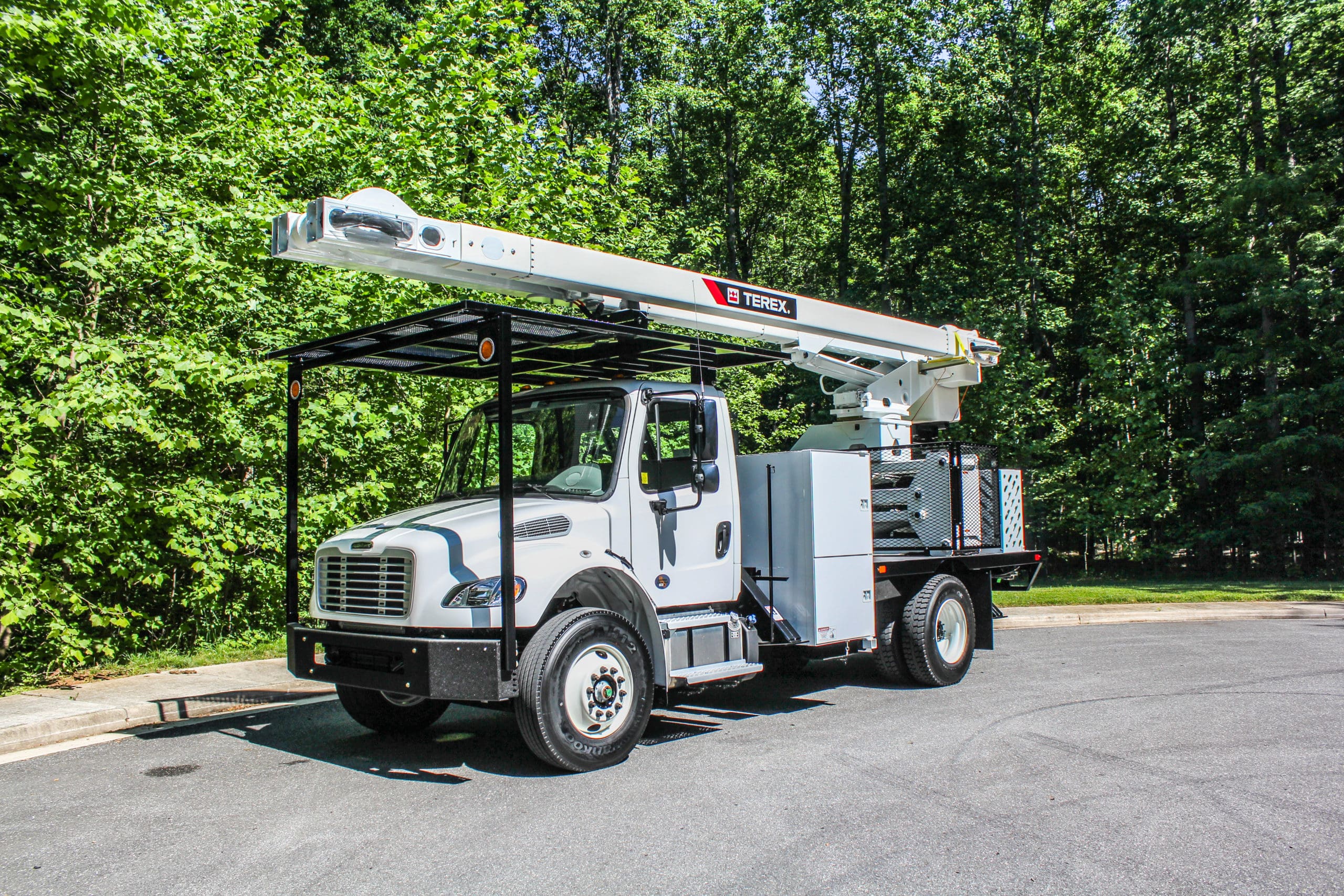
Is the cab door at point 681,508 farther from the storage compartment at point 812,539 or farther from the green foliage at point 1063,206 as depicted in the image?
the green foliage at point 1063,206

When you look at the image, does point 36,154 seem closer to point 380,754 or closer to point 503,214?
point 503,214

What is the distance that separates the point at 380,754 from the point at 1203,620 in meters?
13.2

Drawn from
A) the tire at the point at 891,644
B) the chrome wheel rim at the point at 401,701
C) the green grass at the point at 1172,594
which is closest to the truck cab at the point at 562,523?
the chrome wheel rim at the point at 401,701

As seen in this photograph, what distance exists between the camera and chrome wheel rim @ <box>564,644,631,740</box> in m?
6.34

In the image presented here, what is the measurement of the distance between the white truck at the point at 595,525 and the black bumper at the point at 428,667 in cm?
1

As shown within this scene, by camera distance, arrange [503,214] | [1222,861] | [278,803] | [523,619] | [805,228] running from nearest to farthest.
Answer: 1. [1222,861]
2. [278,803]
3. [523,619]
4. [503,214]
5. [805,228]

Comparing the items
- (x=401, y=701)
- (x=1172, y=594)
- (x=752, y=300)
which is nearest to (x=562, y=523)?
(x=401, y=701)

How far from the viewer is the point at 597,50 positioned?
3584 cm

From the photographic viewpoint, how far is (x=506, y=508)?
20.2 ft

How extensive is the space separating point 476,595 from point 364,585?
893 millimetres

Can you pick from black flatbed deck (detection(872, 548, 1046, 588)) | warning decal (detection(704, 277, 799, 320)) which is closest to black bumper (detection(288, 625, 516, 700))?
warning decal (detection(704, 277, 799, 320))

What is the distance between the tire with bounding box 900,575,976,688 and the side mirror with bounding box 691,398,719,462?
9.51ft

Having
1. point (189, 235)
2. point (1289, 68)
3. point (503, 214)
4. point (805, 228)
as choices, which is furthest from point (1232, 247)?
point (189, 235)

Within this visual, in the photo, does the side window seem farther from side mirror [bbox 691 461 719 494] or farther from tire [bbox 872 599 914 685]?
tire [bbox 872 599 914 685]
